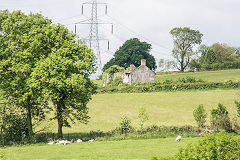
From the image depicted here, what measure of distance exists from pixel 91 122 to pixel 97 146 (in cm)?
1771

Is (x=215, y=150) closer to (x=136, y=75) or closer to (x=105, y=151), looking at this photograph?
(x=105, y=151)

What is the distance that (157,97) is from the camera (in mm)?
62719

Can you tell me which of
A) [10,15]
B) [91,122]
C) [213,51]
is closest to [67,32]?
[10,15]

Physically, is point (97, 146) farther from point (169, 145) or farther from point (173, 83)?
point (173, 83)

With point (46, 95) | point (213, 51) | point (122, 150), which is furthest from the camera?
point (213, 51)

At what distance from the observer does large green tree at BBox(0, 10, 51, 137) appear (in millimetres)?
33781

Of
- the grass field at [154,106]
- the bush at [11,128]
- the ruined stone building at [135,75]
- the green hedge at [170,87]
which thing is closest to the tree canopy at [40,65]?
the bush at [11,128]

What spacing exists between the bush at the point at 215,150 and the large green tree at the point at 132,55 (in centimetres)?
10941

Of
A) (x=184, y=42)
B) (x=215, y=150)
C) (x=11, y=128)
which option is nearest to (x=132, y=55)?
(x=184, y=42)

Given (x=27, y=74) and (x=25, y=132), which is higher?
(x=27, y=74)

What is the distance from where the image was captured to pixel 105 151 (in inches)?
1040

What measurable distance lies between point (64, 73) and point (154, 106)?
25.8 meters

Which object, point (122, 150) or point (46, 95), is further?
point (46, 95)

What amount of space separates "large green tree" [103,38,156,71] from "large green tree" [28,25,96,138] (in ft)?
288
